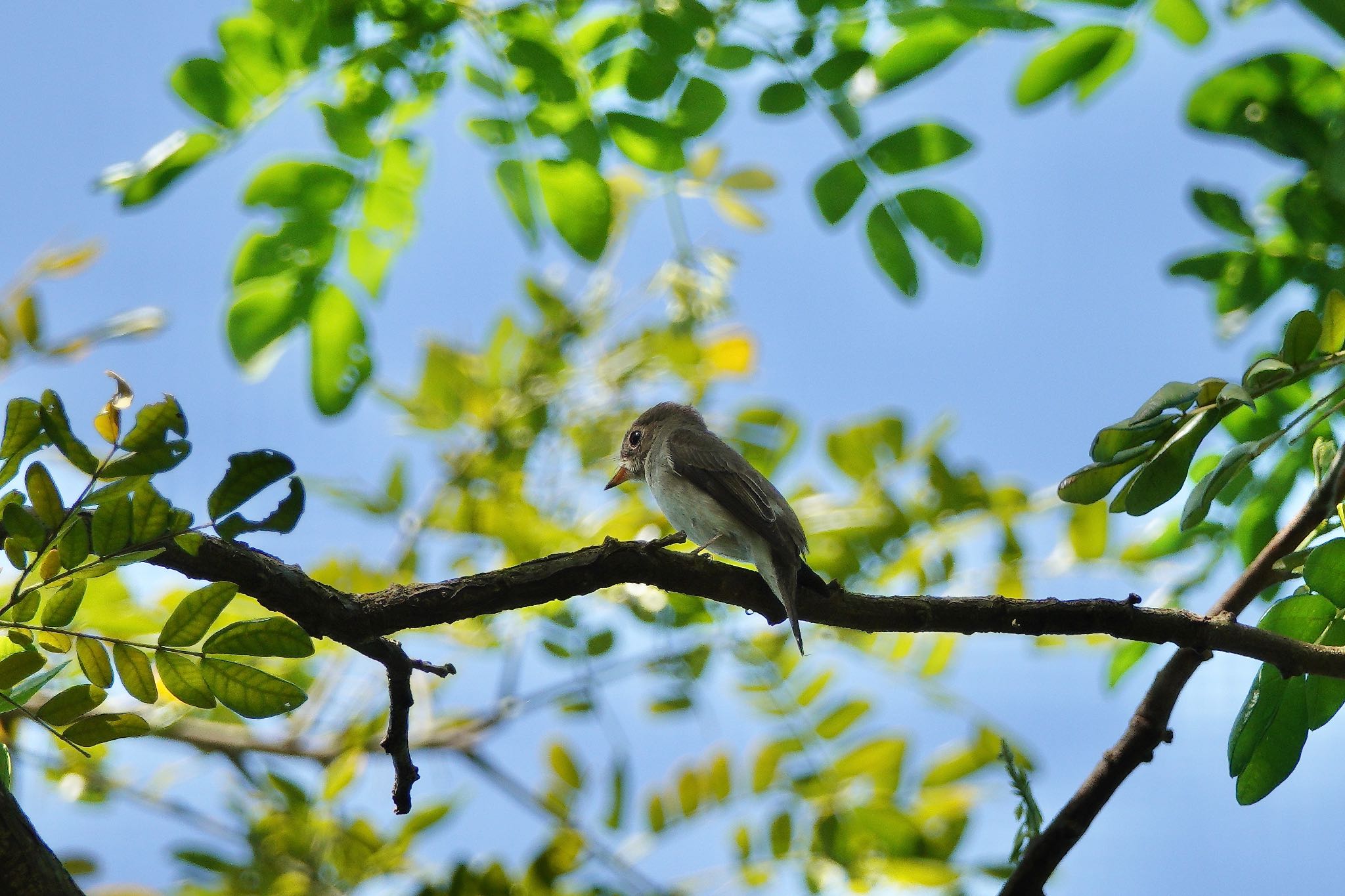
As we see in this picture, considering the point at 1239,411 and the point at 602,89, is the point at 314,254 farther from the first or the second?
the point at 1239,411

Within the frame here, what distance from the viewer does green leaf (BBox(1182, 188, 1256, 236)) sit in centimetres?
255

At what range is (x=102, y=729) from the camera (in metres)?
1.53

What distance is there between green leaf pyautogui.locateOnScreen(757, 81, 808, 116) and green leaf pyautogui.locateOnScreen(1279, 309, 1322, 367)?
1188 millimetres

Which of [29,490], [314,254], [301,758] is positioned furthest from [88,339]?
[29,490]

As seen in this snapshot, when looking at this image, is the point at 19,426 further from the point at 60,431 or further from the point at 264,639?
the point at 264,639

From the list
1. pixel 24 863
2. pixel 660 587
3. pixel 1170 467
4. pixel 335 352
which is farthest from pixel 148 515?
pixel 1170 467

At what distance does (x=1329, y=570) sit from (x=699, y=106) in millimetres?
1600

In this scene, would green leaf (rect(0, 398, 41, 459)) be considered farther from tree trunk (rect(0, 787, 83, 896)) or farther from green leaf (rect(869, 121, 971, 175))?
green leaf (rect(869, 121, 971, 175))

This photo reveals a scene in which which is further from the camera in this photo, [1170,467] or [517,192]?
[517,192]

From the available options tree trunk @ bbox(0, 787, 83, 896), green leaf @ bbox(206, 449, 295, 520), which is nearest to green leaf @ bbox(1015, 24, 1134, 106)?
green leaf @ bbox(206, 449, 295, 520)

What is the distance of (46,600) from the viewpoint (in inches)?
64.1

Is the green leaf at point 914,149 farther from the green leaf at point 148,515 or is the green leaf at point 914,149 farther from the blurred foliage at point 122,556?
the green leaf at point 148,515

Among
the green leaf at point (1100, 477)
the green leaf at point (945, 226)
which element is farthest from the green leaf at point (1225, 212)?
the green leaf at point (1100, 477)

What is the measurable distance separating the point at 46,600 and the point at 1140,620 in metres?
1.80
